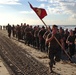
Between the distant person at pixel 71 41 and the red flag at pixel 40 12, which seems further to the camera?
the distant person at pixel 71 41

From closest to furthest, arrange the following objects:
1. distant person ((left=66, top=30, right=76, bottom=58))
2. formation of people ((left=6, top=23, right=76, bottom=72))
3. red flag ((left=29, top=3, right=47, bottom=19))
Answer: formation of people ((left=6, top=23, right=76, bottom=72)) < red flag ((left=29, top=3, right=47, bottom=19)) < distant person ((left=66, top=30, right=76, bottom=58))

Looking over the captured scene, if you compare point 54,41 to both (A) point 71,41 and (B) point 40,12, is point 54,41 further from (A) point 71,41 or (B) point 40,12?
(A) point 71,41

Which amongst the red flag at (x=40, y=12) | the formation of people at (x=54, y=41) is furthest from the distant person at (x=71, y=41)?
the red flag at (x=40, y=12)

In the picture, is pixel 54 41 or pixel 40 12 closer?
pixel 54 41

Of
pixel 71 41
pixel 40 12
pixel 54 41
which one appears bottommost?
pixel 71 41

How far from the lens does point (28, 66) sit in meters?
14.7

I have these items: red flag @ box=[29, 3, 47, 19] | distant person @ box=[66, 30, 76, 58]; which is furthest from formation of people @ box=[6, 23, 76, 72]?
red flag @ box=[29, 3, 47, 19]

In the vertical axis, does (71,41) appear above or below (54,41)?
below

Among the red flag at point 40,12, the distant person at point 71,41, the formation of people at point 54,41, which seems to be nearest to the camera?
the formation of people at point 54,41

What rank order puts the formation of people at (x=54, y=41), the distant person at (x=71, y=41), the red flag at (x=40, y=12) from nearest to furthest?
1. the formation of people at (x=54, y=41)
2. the red flag at (x=40, y=12)
3. the distant person at (x=71, y=41)

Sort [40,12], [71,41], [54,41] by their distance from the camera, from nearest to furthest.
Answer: [54,41]
[40,12]
[71,41]

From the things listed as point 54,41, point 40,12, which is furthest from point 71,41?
point 54,41

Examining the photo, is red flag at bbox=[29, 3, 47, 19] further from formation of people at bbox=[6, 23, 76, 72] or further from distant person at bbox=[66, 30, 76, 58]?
distant person at bbox=[66, 30, 76, 58]

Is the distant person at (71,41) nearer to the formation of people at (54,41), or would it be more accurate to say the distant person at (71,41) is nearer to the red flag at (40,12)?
the formation of people at (54,41)
